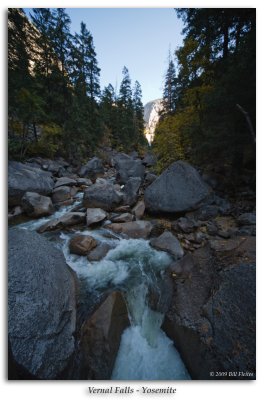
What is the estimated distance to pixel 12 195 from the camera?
6.45 meters

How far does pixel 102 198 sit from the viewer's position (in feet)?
23.6

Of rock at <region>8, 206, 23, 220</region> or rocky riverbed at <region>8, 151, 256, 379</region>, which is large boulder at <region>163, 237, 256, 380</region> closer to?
rocky riverbed at <region>8, 151, 256, 379</region>

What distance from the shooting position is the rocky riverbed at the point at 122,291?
224 cm

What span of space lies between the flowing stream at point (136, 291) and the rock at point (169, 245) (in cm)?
16

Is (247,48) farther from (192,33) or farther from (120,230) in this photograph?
(120,230)

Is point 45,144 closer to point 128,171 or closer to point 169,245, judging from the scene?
point 128,171

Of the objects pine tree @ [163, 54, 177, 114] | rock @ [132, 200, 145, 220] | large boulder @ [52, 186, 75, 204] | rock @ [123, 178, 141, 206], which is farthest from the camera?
pine tree @ [163, 54, 177, 114]

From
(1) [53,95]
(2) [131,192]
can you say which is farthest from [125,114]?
(2) [131,192]

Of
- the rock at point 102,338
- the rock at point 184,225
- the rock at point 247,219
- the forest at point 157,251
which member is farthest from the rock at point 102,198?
the rock at point 247,219

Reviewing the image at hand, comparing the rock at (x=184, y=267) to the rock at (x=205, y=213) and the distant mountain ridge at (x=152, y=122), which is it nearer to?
the rock at (x=205, y=213)

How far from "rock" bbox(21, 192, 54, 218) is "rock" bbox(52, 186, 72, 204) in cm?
122

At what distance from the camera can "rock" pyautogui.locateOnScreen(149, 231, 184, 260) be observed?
4.45m

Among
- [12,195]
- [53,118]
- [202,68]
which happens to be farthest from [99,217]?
[53,118]

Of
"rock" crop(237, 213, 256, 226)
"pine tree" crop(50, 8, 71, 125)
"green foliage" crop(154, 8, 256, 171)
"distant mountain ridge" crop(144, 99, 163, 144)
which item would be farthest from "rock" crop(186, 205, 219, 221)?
"pine tree" crop(50, 8, 71, 125)
